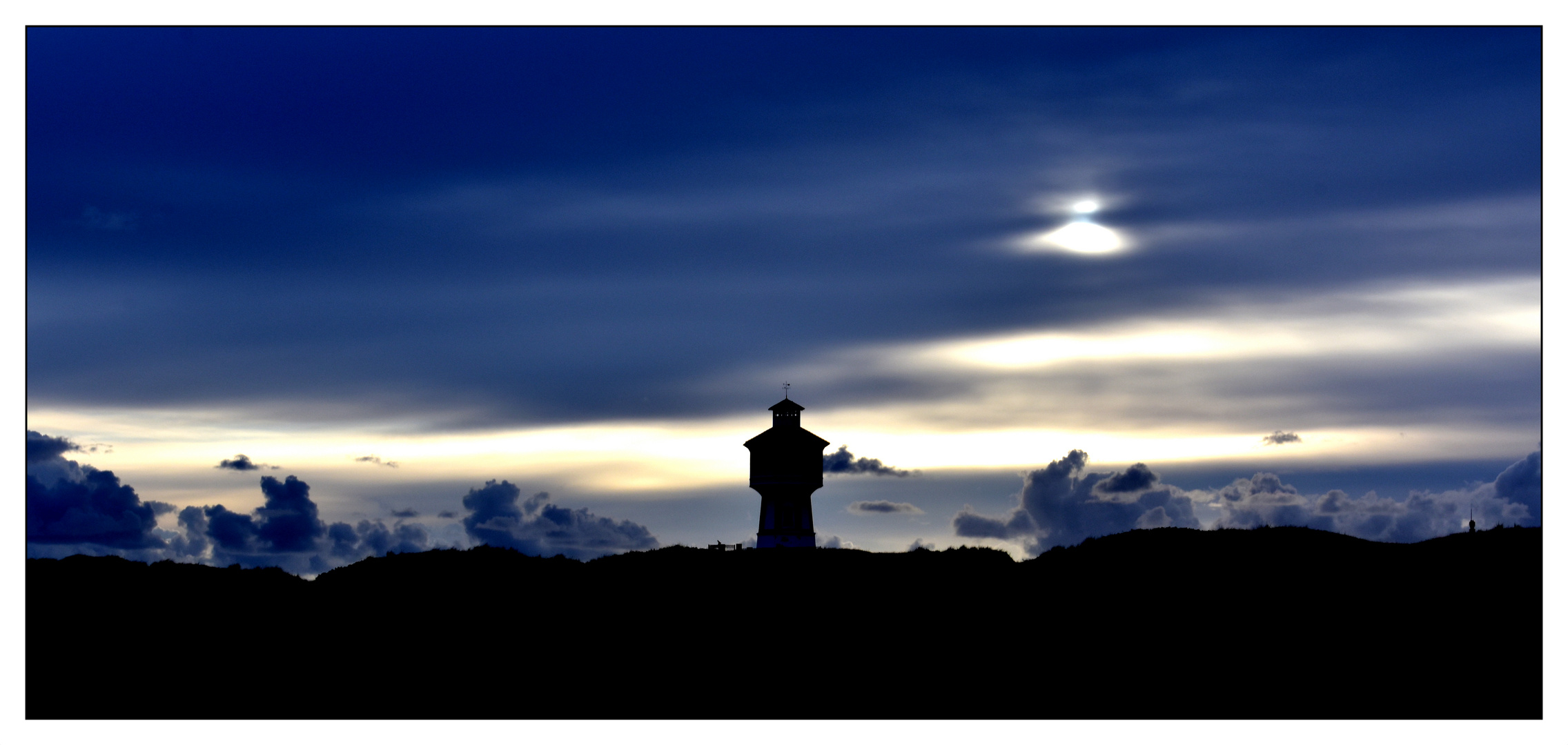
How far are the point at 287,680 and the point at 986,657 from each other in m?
25.7

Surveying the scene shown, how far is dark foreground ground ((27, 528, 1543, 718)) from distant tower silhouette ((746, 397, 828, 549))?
→ 71.7 feet

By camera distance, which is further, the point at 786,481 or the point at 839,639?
the point at 786,481

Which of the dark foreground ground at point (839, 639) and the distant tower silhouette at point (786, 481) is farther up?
the distant tower silhouette at point (786, 481)

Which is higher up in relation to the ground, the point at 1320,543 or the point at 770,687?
the point at 1320,543

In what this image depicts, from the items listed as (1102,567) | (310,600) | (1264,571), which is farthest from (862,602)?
(310,600)

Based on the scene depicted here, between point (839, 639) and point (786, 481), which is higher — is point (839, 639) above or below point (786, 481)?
below

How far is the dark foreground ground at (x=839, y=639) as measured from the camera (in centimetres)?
3747

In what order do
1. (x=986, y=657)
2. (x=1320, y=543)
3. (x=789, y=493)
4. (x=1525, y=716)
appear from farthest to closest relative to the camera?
(x=789, y=493), (x=1320, y=543), (x=986, y=657), (x=1525, y=716)

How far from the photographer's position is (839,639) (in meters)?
45.3

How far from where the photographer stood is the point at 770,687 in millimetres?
41469

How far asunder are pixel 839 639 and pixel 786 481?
31647mm

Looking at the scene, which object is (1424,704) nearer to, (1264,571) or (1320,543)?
(1264,571)

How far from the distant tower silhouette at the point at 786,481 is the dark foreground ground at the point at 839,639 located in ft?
71.7

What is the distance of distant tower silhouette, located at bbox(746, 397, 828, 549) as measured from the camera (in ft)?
251
